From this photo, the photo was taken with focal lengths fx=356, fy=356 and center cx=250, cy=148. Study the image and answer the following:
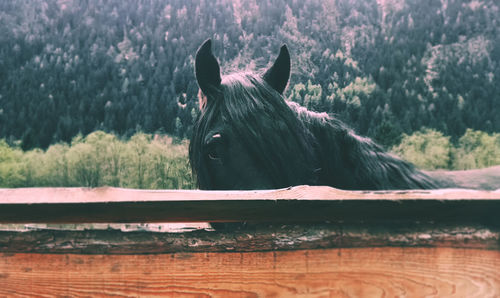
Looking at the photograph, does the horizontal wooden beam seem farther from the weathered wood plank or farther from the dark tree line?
the dark tree line

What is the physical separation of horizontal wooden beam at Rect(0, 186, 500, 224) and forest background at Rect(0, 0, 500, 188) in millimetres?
865

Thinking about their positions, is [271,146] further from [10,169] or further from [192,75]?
[10,169]

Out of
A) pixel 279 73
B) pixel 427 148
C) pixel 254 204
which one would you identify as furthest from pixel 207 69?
pixel 427 148

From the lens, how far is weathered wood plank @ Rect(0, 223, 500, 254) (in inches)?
20.9

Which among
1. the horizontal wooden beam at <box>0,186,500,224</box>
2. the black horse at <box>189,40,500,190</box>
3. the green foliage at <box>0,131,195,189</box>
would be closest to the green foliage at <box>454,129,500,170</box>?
the black horse at <box>189,40,500,190</box>

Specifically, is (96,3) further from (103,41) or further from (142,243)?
(142,243)

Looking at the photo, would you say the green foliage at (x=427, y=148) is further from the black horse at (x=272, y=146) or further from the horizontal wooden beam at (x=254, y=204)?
the horizontal wooden beam at (x=254, y=204)

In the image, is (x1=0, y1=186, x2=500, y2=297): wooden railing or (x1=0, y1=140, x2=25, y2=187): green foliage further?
(x1=0, y1=140, x2=25, y2=187): green foliage

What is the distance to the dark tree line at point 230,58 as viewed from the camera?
1494mm

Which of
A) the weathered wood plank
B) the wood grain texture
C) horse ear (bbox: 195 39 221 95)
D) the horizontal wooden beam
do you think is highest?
horse ear (bbox: 195 39 221 95)

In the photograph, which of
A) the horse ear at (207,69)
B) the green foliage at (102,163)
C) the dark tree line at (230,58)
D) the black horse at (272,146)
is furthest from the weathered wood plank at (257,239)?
the dark tree line at (230,58)

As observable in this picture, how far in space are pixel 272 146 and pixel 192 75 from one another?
2.41ft

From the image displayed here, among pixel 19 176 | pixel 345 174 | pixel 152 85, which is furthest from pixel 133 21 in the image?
pixel 345 174

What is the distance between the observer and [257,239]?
54 centimetres
